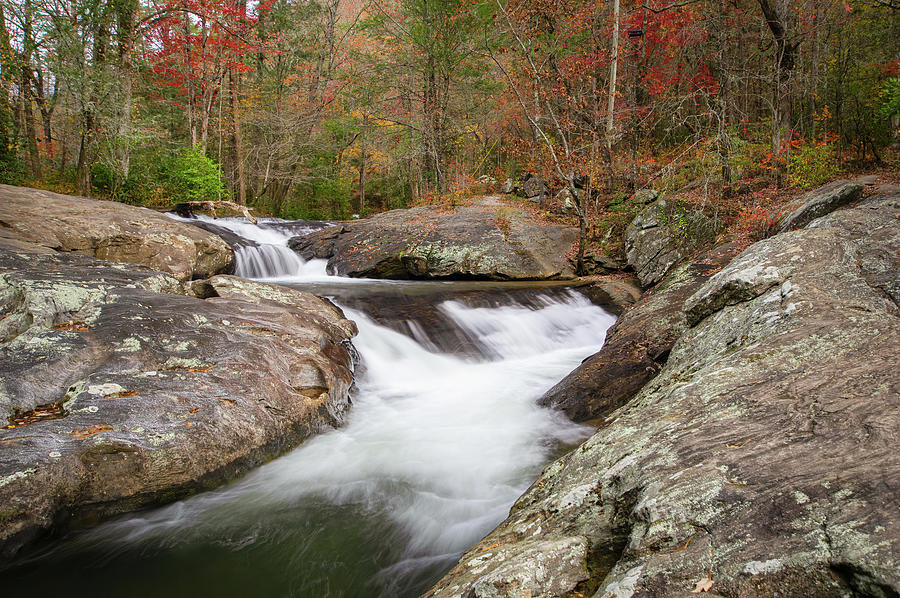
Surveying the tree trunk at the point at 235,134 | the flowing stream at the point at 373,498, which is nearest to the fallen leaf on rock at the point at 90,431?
the flowing stream at the point at 373,498

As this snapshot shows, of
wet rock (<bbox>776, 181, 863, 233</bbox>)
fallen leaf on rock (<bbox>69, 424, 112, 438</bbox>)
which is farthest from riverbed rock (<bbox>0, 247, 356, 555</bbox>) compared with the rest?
wet rock (<bbox>776, 181, 863, 233</bbox>)

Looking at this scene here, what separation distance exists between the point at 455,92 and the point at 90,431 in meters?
→ 16.2

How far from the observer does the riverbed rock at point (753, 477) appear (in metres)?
1.35

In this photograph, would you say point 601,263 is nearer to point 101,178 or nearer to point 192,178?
point 192,178

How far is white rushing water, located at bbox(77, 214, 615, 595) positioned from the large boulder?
307 cm

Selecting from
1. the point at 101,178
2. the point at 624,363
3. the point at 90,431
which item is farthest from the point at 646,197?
the point at 101,178

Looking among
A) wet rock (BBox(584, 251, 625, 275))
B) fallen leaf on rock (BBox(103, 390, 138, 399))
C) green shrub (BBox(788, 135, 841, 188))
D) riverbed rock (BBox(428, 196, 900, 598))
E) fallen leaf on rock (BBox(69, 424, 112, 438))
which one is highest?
green shrub (BBox(788, 135, 841, 188))

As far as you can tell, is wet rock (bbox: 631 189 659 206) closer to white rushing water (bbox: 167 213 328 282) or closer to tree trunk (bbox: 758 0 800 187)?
tree trunk (bbox: 758 0 800 187)

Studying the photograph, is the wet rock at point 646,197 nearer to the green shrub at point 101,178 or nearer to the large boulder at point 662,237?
the large boulder at point 662,237

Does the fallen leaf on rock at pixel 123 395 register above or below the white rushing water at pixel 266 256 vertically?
below

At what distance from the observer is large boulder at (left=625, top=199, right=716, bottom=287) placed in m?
9.18

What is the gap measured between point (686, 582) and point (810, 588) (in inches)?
12.7

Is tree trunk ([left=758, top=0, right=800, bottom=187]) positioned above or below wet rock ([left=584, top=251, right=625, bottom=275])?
above

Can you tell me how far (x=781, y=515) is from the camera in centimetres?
148
